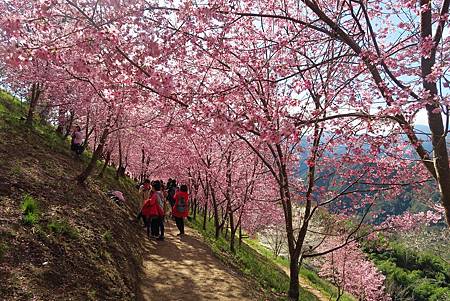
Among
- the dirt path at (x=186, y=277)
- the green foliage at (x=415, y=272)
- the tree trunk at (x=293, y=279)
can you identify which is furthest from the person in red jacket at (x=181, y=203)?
the green foliage at (x=415, y=272)

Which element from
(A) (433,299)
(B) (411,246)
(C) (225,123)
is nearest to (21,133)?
(C) (225,123)

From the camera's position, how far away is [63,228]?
6199 millimetres

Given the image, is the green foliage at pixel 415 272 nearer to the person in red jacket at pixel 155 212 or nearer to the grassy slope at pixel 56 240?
the person in red jacket at pixel 155 212

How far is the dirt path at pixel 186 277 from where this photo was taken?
22.7 feet

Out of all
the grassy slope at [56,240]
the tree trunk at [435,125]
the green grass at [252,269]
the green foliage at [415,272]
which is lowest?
the green foliage at [415,272]

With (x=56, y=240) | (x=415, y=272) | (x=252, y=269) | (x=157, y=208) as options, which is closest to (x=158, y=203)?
(x=157, y=208)

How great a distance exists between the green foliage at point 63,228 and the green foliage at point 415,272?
154ft

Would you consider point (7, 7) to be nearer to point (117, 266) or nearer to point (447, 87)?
point (117, 266)

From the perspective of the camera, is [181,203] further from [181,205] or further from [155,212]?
[155,212]

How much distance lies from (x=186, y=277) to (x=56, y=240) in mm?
3080

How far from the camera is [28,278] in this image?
4570mm

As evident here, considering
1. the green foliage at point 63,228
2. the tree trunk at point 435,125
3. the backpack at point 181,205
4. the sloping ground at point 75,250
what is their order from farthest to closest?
the backpack at point 181,205 → the green foliage at point 63,228 → the sloping ground at point 75,250 → the tree trunk at point 435,125

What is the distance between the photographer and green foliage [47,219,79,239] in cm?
603

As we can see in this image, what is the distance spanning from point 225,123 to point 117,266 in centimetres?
357
